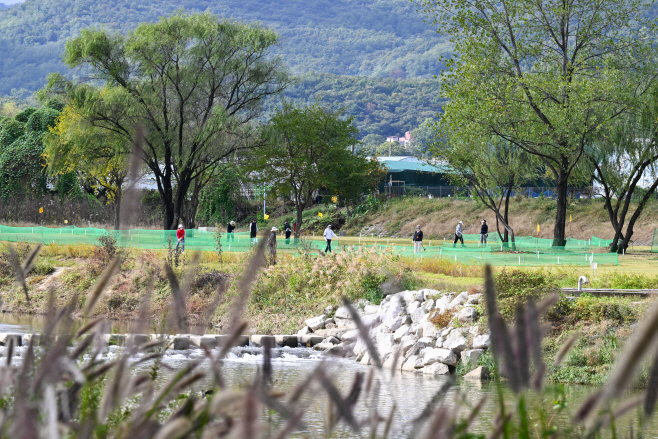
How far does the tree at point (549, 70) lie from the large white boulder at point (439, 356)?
57.0ft

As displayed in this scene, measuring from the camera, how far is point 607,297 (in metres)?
13.7

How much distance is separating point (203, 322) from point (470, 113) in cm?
2853

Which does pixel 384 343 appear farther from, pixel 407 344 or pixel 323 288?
pixel 323 288

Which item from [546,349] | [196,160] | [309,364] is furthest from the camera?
[196,160]

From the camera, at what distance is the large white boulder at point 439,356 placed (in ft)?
43.7

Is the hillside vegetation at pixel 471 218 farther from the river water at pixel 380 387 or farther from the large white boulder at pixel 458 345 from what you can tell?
the river water at pixel 380 387

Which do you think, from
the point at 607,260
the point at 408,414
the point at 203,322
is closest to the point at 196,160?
the point at 607,260

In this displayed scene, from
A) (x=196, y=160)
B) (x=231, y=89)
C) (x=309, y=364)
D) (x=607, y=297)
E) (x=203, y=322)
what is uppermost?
(x=231, y=89)

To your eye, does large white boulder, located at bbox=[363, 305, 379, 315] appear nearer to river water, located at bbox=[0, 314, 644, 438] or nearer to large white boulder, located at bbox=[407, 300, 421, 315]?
large white boulder, located at bbox=[407, 300, 421, 315]

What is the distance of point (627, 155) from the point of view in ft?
108

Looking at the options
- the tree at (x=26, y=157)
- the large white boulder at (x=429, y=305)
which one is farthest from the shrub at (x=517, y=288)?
the tree at (x=26, y=157)

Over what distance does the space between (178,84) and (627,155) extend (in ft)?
72.7

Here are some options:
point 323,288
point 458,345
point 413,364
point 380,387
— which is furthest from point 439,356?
point 323,288

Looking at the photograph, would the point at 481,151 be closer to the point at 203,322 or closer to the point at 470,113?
the point at 470,113
